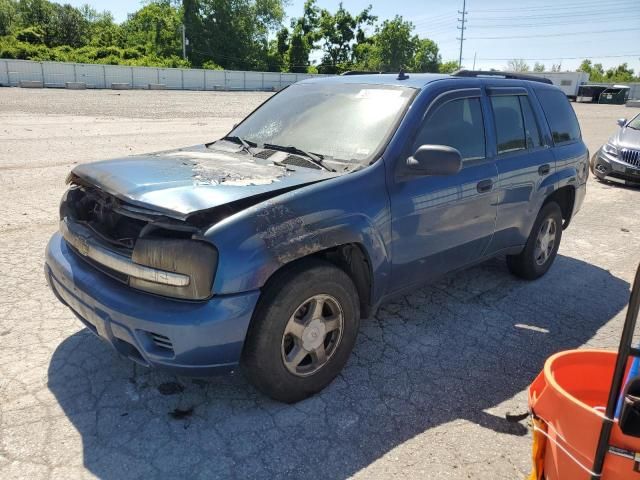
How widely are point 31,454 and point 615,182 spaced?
1128cm

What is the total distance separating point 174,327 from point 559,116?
14.2 feet

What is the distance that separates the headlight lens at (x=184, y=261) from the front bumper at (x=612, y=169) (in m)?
9.81

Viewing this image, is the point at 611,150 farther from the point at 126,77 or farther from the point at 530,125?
the point at 126,77

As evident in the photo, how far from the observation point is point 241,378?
328cm

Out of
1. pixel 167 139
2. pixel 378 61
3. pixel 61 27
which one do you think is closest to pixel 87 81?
pixel 167 139

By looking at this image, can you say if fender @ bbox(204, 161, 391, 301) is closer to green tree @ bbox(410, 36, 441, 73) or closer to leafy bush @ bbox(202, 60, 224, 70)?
leafy bush @ bbox(202, 60, 224, 70)

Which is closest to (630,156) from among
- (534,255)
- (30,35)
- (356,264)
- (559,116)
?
(559,116)

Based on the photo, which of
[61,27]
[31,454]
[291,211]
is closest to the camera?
[31,454]

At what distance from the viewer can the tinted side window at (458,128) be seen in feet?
11.9

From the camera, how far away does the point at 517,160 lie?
14.3 feet

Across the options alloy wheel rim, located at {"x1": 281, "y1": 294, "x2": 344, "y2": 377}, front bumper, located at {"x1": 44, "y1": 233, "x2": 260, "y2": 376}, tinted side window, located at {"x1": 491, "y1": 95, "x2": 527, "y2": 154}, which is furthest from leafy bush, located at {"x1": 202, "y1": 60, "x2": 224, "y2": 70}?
front bumper, located at {"x1": 44, "y1": 233, "x2": 260, "y2": 376}

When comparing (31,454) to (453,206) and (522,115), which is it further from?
(522,115)

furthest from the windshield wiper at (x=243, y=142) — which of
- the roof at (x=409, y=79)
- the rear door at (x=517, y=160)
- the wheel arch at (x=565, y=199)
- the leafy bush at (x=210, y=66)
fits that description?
the leafy bush at (x=210, y=66)

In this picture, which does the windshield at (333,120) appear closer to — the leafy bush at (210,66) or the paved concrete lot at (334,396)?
the paved concrete lot at (334,396)
